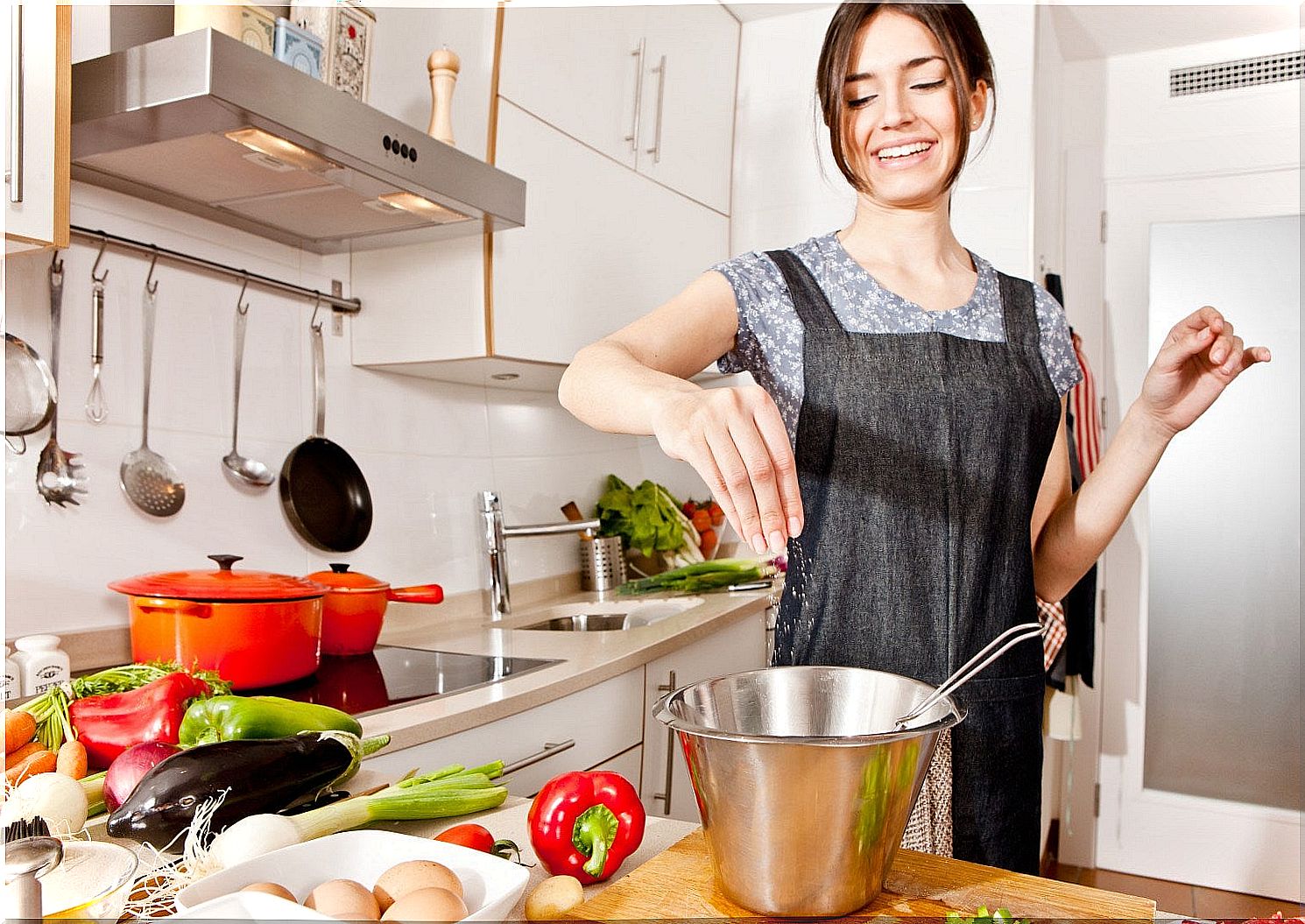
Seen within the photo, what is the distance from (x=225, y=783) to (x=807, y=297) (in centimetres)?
71

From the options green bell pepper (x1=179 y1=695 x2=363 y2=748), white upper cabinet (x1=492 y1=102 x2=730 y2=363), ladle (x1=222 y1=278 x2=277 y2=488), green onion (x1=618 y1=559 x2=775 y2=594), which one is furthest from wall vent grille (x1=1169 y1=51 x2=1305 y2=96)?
green bell pepper (x1=179 y1=695 x2=363 y2=748)

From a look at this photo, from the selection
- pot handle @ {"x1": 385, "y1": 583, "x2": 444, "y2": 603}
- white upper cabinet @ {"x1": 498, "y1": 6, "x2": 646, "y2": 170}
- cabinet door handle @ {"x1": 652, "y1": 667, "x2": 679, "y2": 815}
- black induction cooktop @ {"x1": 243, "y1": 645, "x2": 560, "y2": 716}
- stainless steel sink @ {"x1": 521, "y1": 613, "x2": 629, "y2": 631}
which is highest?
white upper cabinet @ {"x1": 498, "y1": 6, "x2": 646, "y2": 170}

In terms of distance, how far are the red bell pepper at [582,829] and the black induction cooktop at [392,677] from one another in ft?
1.87

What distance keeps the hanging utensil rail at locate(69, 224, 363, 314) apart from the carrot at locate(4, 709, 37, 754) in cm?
76

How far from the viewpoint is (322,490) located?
5.96ft

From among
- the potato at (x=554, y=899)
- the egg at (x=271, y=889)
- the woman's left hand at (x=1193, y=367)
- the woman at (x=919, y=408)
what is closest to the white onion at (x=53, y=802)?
the egg at (x=271, y=889)

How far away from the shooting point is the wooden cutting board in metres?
0.63

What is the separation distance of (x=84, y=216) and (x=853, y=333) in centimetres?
108

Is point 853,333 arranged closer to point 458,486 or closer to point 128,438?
point 128,438

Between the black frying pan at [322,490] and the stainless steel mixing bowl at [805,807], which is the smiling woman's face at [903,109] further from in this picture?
the black frying pan at [322,490]

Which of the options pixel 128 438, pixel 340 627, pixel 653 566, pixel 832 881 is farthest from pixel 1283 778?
pixel 128 438

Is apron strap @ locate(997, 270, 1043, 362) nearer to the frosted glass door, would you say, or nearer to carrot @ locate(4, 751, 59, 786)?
carrot @ locate(4, 751, 59, 786)

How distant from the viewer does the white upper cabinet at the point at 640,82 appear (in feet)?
6.40

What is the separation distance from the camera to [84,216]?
1429mm
